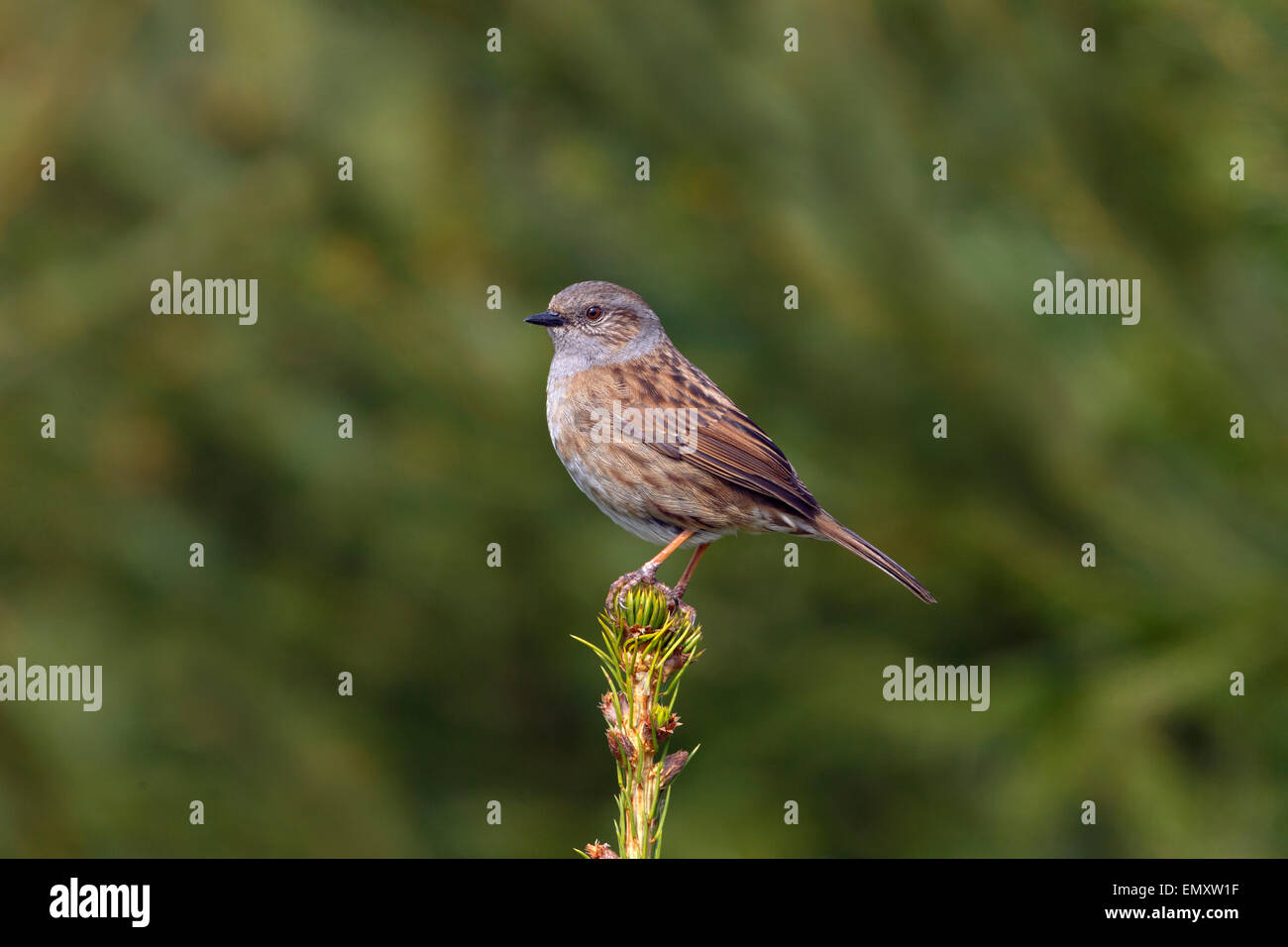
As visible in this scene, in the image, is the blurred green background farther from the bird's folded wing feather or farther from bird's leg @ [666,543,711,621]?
bird's leg @ [666,543,711,621]

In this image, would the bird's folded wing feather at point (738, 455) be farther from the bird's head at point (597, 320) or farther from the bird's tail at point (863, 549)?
the bird's head at point (597, 320)

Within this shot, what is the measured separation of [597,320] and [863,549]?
1.38 m

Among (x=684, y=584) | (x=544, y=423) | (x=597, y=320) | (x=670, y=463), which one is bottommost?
(x=684, y=584)

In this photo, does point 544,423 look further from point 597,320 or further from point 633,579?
point 633,579

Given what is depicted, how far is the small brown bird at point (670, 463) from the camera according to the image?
4.80 metres

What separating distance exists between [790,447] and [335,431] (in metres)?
1.86

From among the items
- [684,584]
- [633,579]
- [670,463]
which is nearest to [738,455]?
[670,463]

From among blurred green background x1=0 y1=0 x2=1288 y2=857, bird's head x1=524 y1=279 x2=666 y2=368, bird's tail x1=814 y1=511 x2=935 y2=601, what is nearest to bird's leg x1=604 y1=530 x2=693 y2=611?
blurred green background x1=0 y1=0 x2=1288 y2=857

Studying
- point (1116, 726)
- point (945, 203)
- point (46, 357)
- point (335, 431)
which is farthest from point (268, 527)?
point (1116, 726)

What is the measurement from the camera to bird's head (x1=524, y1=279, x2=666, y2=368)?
17.0ft

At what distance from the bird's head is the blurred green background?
0.11m

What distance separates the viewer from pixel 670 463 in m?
4.89

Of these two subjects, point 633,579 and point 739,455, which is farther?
point 739,455

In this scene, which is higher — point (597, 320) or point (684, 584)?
point (597, 320)
